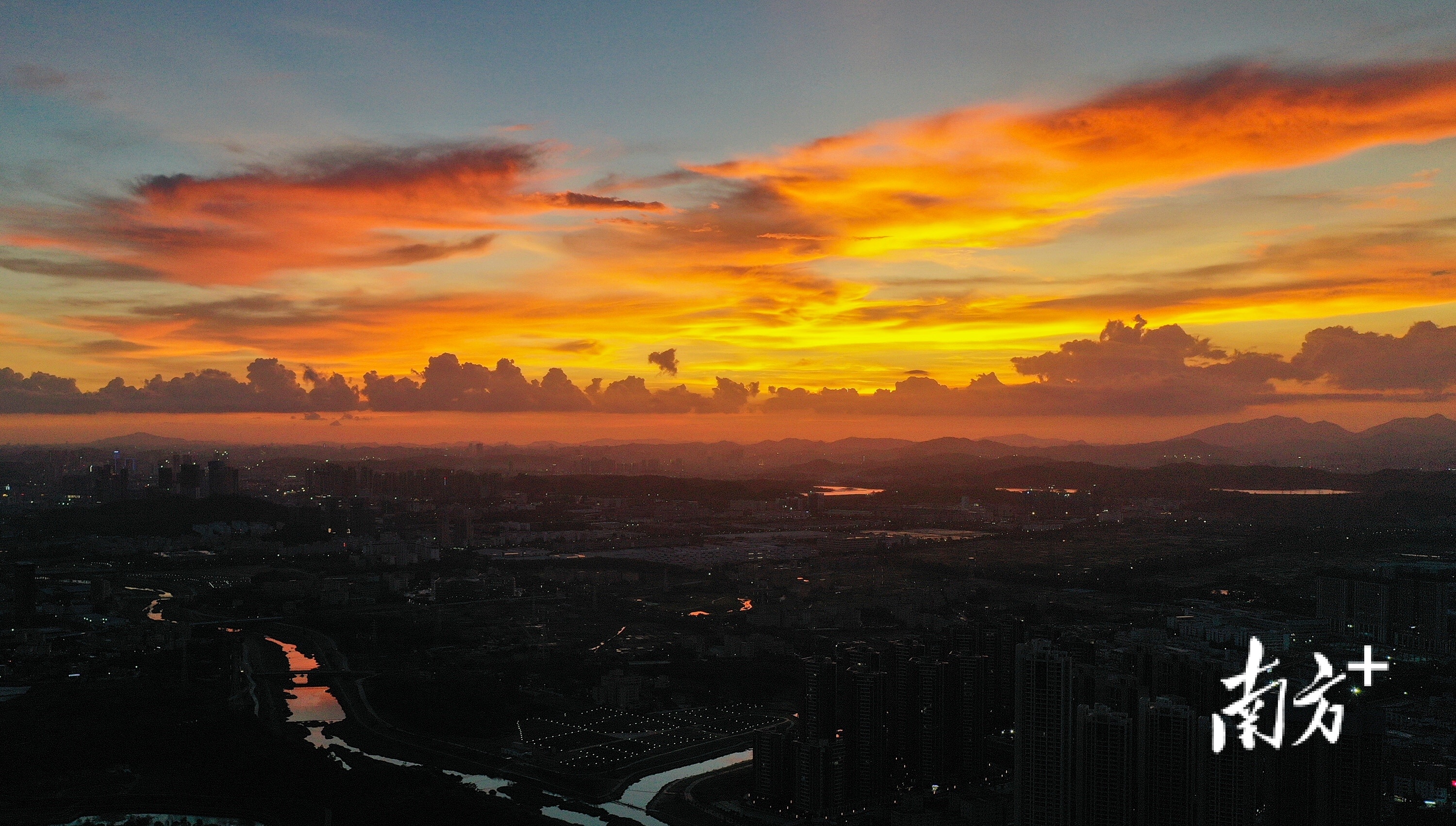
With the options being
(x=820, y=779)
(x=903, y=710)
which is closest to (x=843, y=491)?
(x=903, y=710)

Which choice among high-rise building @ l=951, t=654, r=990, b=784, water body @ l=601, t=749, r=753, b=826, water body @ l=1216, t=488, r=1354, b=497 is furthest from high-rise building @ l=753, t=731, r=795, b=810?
water body @ l=1216, t=488, r=1354, b=497

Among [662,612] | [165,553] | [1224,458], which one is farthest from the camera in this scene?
[1224,458]

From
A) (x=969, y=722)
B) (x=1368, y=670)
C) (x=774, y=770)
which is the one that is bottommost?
(x=774, y=770)

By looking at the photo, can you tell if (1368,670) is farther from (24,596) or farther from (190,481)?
(190,481)

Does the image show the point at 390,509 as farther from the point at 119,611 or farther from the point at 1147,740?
the point at 1147,740

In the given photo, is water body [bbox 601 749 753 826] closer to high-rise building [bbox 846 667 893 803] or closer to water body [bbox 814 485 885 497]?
high-rise building [bbox 846 667 893 803]

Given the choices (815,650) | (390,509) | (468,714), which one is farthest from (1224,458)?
(468,714)
